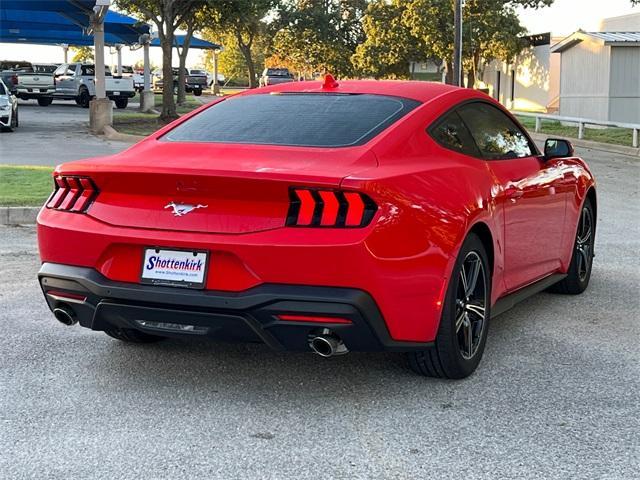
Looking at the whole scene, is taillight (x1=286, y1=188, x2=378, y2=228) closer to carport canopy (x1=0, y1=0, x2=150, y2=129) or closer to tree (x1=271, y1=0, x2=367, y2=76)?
carport canopy (x1=0, y1=0, x2=150, y2=129)

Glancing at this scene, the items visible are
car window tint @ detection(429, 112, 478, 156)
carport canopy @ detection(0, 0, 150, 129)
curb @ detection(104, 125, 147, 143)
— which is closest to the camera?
car window tint @ detection(429, 112, 478, 156)

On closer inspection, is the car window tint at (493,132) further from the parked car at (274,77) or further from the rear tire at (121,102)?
the parked car at (274,77)

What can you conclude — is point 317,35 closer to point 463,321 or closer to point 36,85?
point 36,85

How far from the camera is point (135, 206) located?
4.25 metres

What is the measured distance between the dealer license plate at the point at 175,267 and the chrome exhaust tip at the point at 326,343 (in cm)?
57

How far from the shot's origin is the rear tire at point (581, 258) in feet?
22.0

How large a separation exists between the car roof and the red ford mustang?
3 centimetres

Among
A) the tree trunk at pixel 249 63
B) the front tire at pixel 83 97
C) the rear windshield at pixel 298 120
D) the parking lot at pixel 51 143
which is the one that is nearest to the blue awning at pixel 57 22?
the front tire at pixel 83 97

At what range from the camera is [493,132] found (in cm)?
557

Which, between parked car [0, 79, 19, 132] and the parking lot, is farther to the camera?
parked car [0, 79, 19, 132]

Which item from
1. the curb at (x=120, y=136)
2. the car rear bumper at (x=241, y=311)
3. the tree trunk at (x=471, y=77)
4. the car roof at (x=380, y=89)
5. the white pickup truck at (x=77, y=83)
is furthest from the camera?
the tree trunk at (x=471, y=77)

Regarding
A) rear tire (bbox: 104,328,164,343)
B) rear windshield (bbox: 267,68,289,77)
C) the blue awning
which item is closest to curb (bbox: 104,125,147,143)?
the blue awning

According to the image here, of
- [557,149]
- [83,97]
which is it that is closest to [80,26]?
[83,97]

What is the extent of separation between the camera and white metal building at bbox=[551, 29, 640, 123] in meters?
29.4
